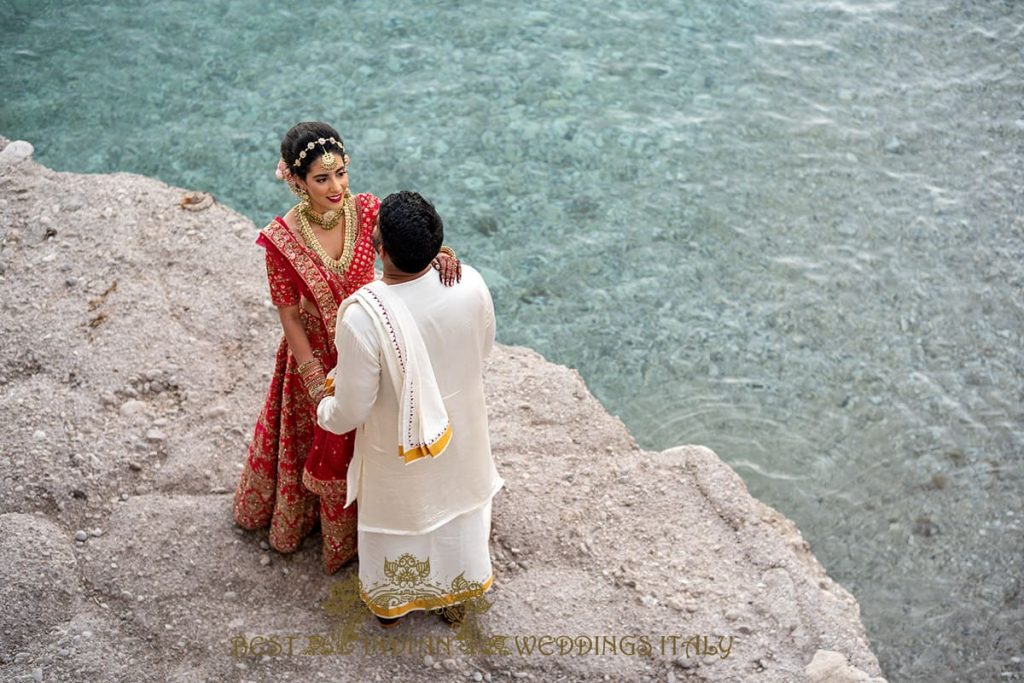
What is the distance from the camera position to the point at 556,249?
6902mm

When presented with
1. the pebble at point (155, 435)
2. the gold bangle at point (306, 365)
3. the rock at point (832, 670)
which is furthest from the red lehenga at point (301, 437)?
the rock at point (832, 670)

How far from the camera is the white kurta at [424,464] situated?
2947 mm

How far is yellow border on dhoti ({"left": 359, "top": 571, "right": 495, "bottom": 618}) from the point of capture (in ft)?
12.0

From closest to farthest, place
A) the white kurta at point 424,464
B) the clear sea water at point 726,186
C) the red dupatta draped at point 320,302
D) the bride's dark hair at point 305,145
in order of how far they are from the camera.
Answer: the white kurta at point 424,464 < the bride's dark hair at point 305,145 < the red dupatta draped at point 320,302 < the clear sea water at point 726,186

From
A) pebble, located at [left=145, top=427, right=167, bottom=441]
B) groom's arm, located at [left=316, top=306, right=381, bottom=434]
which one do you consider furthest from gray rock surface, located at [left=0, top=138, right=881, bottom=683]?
groom's arm, located at [left=316, top=306, right=381, bottom=434]

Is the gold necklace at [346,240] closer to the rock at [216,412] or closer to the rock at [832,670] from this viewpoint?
the rock at [216,412]

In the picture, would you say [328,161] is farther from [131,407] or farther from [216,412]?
[131,407]

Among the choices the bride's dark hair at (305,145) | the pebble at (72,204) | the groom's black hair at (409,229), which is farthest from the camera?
the pebble at (72,204)

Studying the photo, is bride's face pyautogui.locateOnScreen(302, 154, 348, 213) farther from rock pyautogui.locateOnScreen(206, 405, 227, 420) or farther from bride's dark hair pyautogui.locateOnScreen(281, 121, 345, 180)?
rock pyautogui.locateOnScreen(206, 405, 227, 420)

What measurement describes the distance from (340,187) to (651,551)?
80.0 inches

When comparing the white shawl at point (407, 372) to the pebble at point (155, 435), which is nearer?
the white shawl at point (407, 372)

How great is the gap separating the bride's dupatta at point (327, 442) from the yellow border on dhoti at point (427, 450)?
466 mm

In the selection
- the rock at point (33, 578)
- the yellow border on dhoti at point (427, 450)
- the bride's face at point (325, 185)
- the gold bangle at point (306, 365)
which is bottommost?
the rock at point (33, 578)

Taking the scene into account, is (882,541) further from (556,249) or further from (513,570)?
(556,249)
